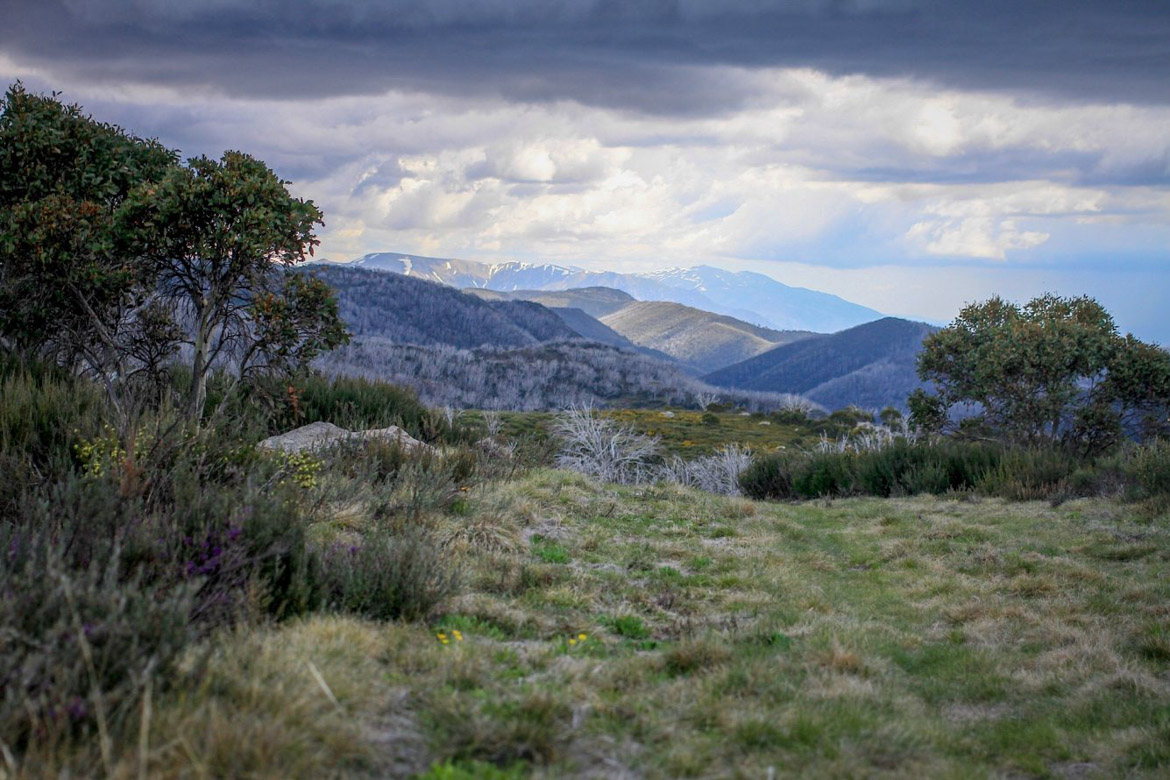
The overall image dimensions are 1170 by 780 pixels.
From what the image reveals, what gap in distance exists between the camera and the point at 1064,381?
66.1 ft

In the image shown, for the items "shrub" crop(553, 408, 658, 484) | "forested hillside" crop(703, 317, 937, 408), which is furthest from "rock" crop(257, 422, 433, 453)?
"forested hillside" crop(703, 317, 937, 408)

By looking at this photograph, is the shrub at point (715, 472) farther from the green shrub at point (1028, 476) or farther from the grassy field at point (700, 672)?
the grassy field at point (700, 672)

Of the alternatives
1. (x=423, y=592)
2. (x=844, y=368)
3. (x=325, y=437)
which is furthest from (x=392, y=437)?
(x=844, y=368)

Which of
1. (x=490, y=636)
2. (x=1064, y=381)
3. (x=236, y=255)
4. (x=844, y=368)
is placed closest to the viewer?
(x=490, y=636)

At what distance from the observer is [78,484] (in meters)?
5.13

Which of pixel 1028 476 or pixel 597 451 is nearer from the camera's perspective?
pixel 1028 476

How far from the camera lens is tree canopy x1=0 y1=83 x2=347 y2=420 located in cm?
887

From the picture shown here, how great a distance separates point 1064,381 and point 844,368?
142m

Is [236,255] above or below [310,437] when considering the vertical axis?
above

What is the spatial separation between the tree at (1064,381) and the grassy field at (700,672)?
1264 cm

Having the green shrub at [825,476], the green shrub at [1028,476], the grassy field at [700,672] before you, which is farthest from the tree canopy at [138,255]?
the green shrub at [825,476]

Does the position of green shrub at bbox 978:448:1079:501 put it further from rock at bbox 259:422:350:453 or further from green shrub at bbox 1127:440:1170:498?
rock at bbox 259:422:350:453

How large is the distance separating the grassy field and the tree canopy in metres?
3.49

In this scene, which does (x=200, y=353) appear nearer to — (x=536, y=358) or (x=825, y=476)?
(x=825, y=476)
